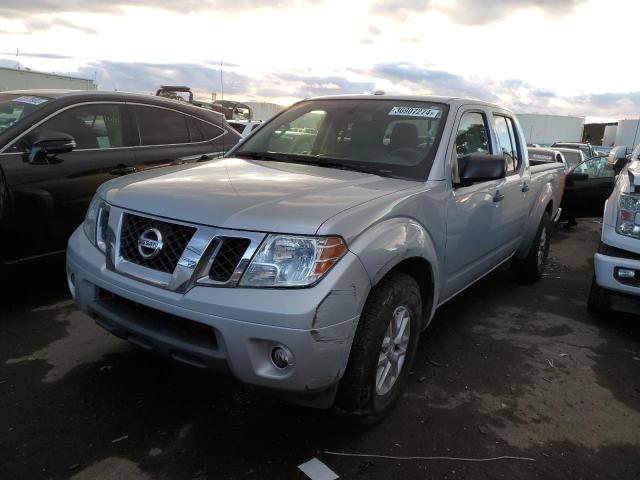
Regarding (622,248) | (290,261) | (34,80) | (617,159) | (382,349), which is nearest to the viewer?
(290,261)

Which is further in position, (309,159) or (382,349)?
(309,159)

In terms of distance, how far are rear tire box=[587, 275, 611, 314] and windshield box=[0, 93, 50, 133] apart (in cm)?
477

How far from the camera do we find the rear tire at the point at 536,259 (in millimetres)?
5184

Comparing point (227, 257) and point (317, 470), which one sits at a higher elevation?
point (227, 257)

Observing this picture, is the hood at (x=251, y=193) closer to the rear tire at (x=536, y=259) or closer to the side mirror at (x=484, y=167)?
the side mirror at (x=484, y=167)

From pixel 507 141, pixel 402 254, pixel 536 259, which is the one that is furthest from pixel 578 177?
pixel 402 254

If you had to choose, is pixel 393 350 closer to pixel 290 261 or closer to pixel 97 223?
pixel 290 261

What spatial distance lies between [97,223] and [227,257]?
3.20ft

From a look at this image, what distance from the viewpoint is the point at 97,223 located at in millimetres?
2746

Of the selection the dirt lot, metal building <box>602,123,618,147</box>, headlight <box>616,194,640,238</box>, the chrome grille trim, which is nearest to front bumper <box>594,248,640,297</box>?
headlight <box>616,194,640,238</box>

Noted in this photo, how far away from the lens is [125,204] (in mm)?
2547

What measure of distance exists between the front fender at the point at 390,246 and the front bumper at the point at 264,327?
71 mm

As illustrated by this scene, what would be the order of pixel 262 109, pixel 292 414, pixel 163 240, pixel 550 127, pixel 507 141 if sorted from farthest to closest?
pixel 550 127
pixel 262 109
pixel 507 141
pixel 292 414
pixel 163 240

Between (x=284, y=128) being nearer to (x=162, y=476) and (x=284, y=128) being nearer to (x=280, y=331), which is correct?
(x=280, y=331)
